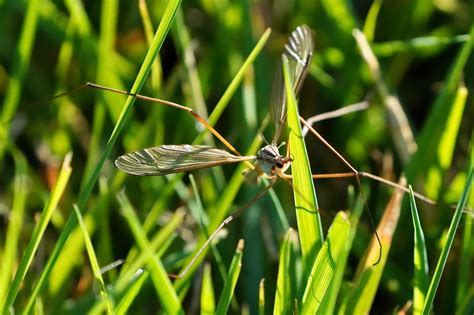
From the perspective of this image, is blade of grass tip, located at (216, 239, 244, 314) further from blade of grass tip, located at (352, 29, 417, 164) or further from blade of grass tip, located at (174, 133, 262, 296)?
blade of grass tip, located at (352, 29, 417, 164)

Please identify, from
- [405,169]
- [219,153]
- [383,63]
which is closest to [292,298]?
[219,153]

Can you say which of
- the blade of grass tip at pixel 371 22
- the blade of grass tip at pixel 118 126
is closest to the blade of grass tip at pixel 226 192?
the blade of grass tip at pixel 118 126

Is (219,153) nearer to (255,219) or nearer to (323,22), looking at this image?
(255,219)

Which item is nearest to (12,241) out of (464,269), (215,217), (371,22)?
(215,217)

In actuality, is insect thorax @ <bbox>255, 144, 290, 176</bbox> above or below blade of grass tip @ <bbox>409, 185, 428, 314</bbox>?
above

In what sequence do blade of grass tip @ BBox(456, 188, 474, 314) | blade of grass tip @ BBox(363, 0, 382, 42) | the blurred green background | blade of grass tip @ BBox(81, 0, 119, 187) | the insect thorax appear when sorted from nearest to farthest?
the insect thorax → blade of grass tip @ BBox(456, 188, 474, 314) → the blurred green background → blade of grass tip @ BBox(81, 0, 119, 187) → blade of grass tip @ BBox(363, 0, 382, 42)

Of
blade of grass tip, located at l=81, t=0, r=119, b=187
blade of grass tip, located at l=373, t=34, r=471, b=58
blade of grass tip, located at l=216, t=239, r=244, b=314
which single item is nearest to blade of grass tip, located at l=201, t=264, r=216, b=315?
blade of grass tip, located at l=216, t=239, r=244, b=314

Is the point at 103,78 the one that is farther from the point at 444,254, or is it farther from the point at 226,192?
the point at 444,254
